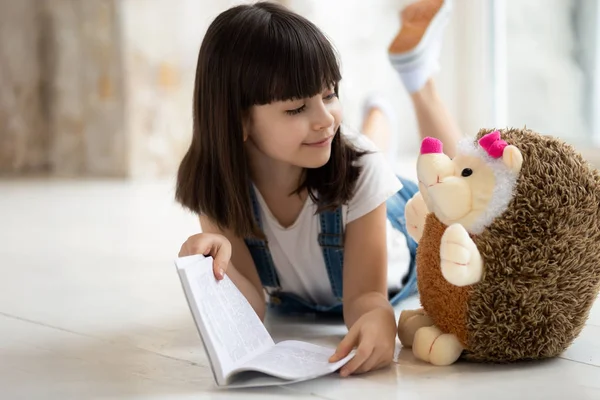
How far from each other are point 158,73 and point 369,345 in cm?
221

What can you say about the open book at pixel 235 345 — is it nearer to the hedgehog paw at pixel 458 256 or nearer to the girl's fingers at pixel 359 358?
the girl's fingers at pixel 359 358

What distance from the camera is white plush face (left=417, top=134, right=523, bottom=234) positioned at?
2.78 ft

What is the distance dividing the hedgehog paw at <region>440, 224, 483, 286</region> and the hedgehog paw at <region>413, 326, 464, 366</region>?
9 cm

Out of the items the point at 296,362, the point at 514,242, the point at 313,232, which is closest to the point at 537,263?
the point at 514,242

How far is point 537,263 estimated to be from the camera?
838mm

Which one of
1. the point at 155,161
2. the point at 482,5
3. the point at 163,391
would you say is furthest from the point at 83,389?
the point at 482,5

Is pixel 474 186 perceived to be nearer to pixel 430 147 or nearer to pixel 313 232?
pixel 430 147

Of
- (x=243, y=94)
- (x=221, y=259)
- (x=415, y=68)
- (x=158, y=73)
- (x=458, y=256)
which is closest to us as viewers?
(x=458, y=256)

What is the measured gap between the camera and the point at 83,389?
0.86 m

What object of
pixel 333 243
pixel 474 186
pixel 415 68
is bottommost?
pixel 333 243

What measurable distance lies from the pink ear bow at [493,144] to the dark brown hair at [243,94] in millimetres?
223

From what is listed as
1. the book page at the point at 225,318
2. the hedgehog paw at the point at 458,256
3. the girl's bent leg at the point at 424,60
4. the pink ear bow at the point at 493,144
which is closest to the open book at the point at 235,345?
the book page at the point at 225,318

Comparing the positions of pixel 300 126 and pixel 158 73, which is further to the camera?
pixel 158 73

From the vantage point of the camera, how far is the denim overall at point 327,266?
1.12 metres
